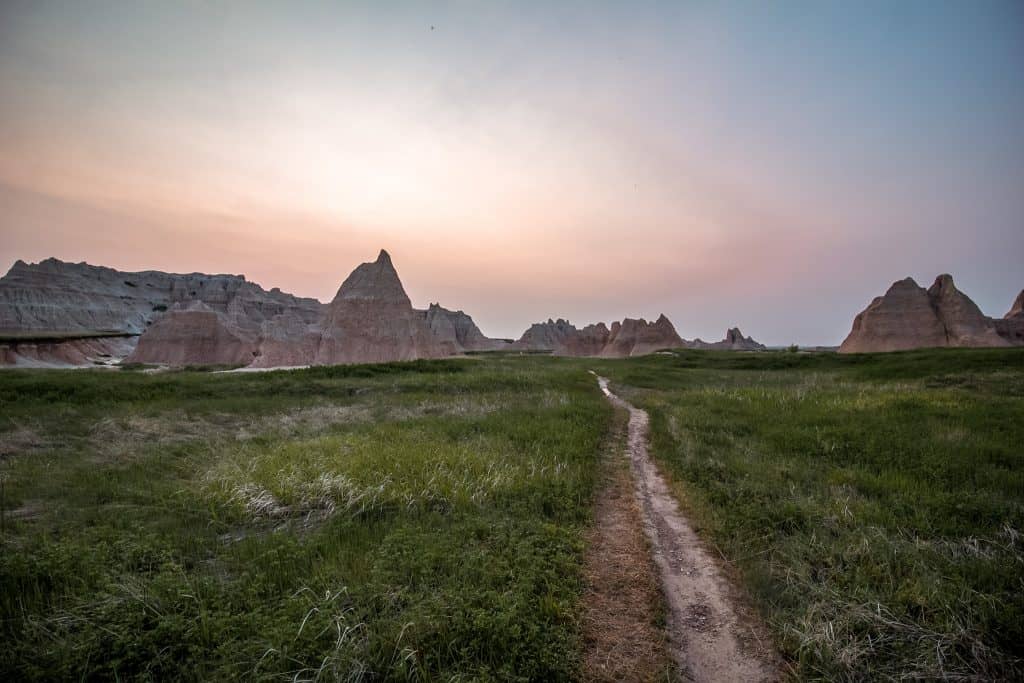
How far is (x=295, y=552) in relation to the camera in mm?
5445

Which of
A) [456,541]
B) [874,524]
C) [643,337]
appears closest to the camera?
[456,541]

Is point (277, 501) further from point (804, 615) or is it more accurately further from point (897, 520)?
point (897, 520)

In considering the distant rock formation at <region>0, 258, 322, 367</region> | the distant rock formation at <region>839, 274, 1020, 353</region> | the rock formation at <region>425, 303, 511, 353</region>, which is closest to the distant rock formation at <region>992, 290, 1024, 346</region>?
the distant rock formation at <region>839, 274, 1020, 353</region>

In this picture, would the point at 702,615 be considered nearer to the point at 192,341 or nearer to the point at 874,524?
the point at 874,524

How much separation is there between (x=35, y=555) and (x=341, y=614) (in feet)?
14.8

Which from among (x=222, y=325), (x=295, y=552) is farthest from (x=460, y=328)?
(x=295, y=552)

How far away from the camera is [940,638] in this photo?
373 centimetres

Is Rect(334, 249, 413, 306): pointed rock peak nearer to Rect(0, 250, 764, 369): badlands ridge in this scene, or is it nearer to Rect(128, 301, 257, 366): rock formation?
Rect(0, 250, 764, 369): badlands ridge

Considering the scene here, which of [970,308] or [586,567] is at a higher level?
[970,308]

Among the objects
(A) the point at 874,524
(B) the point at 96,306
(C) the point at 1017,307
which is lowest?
(A) the point at 874,524

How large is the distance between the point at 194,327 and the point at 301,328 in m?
14.9

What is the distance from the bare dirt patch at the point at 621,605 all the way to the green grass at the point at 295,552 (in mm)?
248

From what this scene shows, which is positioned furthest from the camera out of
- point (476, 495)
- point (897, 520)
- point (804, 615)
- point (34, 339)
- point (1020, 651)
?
point (34, 339)

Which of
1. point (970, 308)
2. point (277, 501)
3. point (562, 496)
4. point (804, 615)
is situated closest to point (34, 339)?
point (277, 501)
